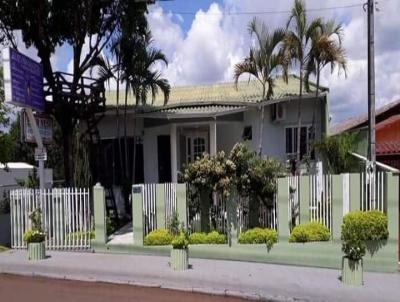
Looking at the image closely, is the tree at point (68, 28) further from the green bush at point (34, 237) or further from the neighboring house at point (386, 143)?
the neighboring house at point (386, 143)

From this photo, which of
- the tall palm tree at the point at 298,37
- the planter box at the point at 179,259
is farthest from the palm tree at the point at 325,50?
the planter box at the point at 179,259

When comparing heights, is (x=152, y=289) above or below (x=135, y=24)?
below

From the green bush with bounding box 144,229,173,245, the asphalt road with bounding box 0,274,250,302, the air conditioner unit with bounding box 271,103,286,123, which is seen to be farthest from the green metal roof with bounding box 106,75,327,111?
the asphalt road with bounding box 0,274,250,302

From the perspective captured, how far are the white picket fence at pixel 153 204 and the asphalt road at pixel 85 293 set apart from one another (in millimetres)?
3042

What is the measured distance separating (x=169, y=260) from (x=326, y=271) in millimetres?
3588

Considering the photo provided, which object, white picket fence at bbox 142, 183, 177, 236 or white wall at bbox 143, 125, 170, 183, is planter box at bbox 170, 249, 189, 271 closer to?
white picket fence at bbox 142, 183, 177, 236

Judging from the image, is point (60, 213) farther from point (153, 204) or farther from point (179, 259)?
point (179, 259)

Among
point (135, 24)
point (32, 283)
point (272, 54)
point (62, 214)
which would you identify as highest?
point (135, 24)

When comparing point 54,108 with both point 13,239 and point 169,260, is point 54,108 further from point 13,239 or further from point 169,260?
point 169,260

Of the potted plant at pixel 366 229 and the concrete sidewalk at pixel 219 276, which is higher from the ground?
the potted plant at pixel 366 229

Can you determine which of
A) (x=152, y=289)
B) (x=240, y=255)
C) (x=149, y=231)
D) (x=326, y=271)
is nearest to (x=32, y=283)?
(x=152, y=289)

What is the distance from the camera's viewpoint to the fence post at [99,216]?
544 inches

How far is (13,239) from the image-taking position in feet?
48.8

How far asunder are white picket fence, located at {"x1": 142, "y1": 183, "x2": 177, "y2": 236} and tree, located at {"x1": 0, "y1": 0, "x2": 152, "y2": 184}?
4.39 meters
